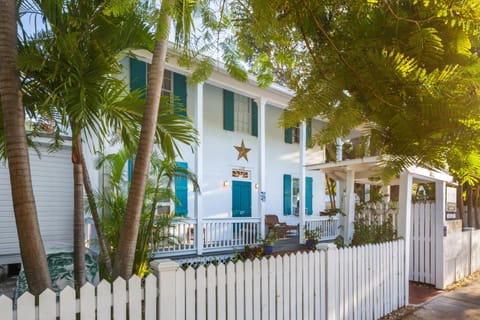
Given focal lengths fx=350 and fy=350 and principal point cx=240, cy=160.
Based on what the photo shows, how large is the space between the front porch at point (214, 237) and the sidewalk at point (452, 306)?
454 cm

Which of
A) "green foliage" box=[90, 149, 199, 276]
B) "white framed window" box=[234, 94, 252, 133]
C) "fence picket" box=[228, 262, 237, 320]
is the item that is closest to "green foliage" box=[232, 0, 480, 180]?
"fence picket" box=[228, 262, 237, 320]

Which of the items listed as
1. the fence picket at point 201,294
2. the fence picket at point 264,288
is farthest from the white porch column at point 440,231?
the fence picket at point 201,294

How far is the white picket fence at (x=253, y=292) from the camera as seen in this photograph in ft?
8.14

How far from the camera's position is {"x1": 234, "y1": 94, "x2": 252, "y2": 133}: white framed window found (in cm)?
1176

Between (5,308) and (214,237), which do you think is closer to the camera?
(5,308)

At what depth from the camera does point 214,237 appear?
31.1ft

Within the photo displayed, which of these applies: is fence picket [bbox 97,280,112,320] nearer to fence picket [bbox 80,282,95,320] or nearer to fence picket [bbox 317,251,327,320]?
fence picket [bbox 80,282,95,320]

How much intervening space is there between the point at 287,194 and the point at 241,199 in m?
2.32

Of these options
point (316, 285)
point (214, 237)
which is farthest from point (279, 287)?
point (214, 237)

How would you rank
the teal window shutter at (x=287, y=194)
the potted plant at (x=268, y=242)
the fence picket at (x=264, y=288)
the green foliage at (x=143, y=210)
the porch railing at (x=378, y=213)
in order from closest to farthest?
the fence picket at (x=264, y=288) < the green foliage at (x=143, y=210) < the porch railing at (x=378, y=213) < the potted plant at (x=268, y=242) < the teal window shutter at (x=287, y=194)

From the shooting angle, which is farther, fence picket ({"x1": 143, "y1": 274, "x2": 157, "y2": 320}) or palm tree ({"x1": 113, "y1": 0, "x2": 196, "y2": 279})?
palm tree ({"x1": 113, "y1": 0, "x2": 196, "y2": 279})

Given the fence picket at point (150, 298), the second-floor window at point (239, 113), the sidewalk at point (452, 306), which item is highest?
the second-floor window at point (239, 113)

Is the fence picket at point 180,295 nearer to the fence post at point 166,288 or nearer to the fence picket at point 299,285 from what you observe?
the fence post at point 166,288

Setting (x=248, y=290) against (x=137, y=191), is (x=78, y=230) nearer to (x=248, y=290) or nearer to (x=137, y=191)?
(x=137, y=191)
